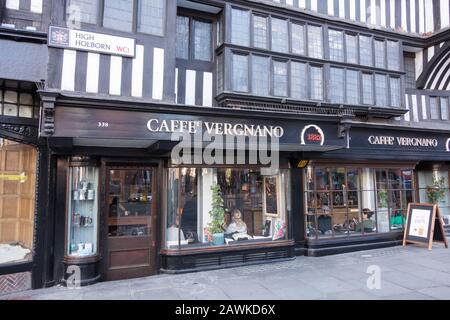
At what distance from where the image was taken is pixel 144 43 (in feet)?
20.7

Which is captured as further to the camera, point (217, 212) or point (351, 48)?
point (351, 48)

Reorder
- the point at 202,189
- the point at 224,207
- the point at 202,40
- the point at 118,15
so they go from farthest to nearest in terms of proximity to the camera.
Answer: the point at 202,40
the point at 224,207
the point at 202,189
the point at 118,15

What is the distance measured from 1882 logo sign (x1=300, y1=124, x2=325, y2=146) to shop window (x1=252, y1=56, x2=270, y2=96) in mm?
1290

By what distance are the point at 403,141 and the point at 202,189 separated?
5724mm

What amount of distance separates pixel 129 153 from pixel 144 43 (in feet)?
6.95

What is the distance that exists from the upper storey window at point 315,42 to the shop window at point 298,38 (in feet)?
0.65

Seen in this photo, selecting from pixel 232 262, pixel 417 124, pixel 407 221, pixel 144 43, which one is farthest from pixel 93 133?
pixel 417 124

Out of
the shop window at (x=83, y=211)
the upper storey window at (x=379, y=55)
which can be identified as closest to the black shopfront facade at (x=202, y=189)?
the shop window at (x=83, y=211)

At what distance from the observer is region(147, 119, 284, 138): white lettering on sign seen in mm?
5844

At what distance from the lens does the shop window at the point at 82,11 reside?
5871 millimetres

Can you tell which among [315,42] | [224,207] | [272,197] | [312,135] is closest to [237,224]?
[224,207]

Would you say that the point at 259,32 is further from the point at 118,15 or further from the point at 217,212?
the point at 217,212

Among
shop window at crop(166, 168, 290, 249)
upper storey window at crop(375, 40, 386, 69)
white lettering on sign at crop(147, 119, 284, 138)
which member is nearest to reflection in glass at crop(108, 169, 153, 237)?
shop window at crop(166, 168, 290, 249)

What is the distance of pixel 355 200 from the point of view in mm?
8758
